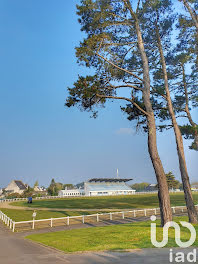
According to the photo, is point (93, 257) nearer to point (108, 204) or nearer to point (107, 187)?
point (108, 204)

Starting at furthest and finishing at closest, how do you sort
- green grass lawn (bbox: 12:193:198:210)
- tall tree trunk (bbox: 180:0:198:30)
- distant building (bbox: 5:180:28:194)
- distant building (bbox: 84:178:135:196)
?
distant building (bbox: 5:180:28:194), distant building (bbox: 84:178:135:196), green grass lawn (bbox: 12:193:198:210), tall tree trunk (bbox: 180:0:198:30)

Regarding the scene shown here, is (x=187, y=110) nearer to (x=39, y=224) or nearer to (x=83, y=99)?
(x=83, y=99)

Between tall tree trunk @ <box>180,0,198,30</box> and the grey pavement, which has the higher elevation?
tall tree trunk @ <box>180,0,198,30</box>

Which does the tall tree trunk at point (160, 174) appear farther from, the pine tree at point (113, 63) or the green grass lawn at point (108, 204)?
the green grass lawn at point (108, 204)

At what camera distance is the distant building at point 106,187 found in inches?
3374

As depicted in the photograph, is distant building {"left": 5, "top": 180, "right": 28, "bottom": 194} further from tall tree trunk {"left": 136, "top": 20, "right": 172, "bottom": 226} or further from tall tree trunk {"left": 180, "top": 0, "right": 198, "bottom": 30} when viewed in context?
tall tree trunk {"left": 180, "top": 0, "right": 198, "bottom": 30}

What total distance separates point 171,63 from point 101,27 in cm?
729

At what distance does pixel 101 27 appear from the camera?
1691 cm

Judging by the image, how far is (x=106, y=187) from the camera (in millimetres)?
90500

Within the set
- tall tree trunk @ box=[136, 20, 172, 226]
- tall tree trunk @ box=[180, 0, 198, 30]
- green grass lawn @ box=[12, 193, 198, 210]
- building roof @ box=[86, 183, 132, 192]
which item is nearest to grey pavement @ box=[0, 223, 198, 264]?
tall tree trunk @ box=[136, 20, 172, 226]

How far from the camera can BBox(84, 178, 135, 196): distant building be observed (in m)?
85.7

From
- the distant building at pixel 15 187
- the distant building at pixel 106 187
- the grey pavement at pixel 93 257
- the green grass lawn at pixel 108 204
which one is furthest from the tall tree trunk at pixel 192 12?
the distant building at pixel 15 187

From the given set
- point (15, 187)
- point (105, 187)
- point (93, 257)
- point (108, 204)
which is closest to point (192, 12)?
point (93, 257)

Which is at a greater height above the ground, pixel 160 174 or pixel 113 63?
pixel 113 63
